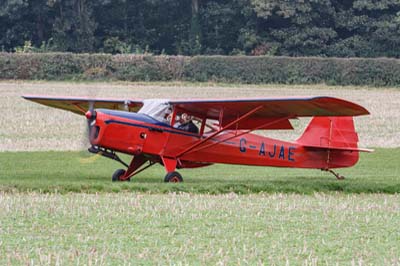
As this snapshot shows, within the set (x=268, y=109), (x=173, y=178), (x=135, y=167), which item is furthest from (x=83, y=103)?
(x=268, y=109)

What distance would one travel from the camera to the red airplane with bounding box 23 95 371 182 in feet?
55.6

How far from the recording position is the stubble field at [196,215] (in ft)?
31.7

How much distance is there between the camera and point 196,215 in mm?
12352

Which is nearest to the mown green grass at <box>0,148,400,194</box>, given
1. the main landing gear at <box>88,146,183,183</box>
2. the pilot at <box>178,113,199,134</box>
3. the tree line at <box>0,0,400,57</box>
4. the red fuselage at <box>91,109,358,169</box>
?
the main landing gear at <box>88,146,183,183</box>

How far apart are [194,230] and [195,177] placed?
25.8 feet

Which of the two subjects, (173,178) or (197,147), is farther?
(197,147)

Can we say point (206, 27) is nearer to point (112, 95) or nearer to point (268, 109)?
point (112, 95)

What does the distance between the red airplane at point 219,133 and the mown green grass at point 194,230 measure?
7.69 feet

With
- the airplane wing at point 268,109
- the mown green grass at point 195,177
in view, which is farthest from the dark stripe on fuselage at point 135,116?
the mown green grass at point 195,177

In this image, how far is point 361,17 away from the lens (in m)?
69.8

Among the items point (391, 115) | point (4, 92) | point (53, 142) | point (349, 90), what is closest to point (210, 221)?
point (53, 142)

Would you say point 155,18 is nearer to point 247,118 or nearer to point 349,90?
point 349,90

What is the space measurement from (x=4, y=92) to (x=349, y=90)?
17.3m

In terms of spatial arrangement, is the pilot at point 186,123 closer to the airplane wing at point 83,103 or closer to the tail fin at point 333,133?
the airplane wing at point 83,103
